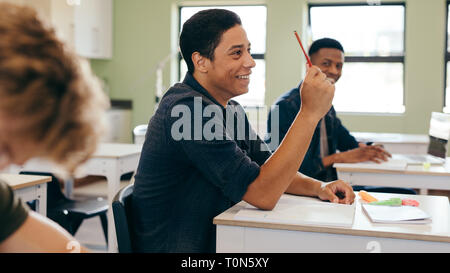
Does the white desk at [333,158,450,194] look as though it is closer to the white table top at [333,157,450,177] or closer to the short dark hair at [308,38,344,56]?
the white table top at [333,157,450,177]

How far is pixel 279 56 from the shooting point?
5.90m

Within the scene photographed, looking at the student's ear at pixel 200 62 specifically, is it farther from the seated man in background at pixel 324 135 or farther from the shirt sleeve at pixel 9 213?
the seated man in background at pixel 324 135

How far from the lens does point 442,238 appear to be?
1218 millimetres

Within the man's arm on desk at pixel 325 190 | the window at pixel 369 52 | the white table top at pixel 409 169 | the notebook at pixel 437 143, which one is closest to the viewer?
the man's arm on desk at pixel 325 190

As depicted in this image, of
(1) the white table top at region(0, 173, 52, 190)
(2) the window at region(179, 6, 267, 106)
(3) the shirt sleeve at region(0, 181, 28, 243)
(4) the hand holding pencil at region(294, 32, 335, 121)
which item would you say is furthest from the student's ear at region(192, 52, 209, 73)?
(2) the window at region(179, 6, 267, 106)

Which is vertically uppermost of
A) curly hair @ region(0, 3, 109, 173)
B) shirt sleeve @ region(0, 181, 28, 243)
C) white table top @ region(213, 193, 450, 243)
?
curly hair @ region(0, 3, 109, 173)

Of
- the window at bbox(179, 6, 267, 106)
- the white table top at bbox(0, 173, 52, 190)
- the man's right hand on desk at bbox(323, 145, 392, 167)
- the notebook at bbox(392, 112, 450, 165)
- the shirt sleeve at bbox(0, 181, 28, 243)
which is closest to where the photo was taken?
the shirt sleeve at bbox(0, 181, 28, 243)

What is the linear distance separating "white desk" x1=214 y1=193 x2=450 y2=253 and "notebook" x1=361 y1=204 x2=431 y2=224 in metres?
0.02

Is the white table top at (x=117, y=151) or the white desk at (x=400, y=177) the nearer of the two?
the white desk at (x=400, y=177)

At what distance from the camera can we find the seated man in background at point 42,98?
0.48 meters

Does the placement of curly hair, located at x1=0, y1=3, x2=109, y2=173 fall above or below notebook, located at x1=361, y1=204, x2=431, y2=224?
above

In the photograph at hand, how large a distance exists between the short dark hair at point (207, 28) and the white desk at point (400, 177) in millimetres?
1256

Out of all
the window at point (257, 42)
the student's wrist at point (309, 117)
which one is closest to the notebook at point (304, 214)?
the student's wrist at point (309, 117)

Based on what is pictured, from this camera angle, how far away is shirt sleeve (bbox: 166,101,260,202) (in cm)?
134
